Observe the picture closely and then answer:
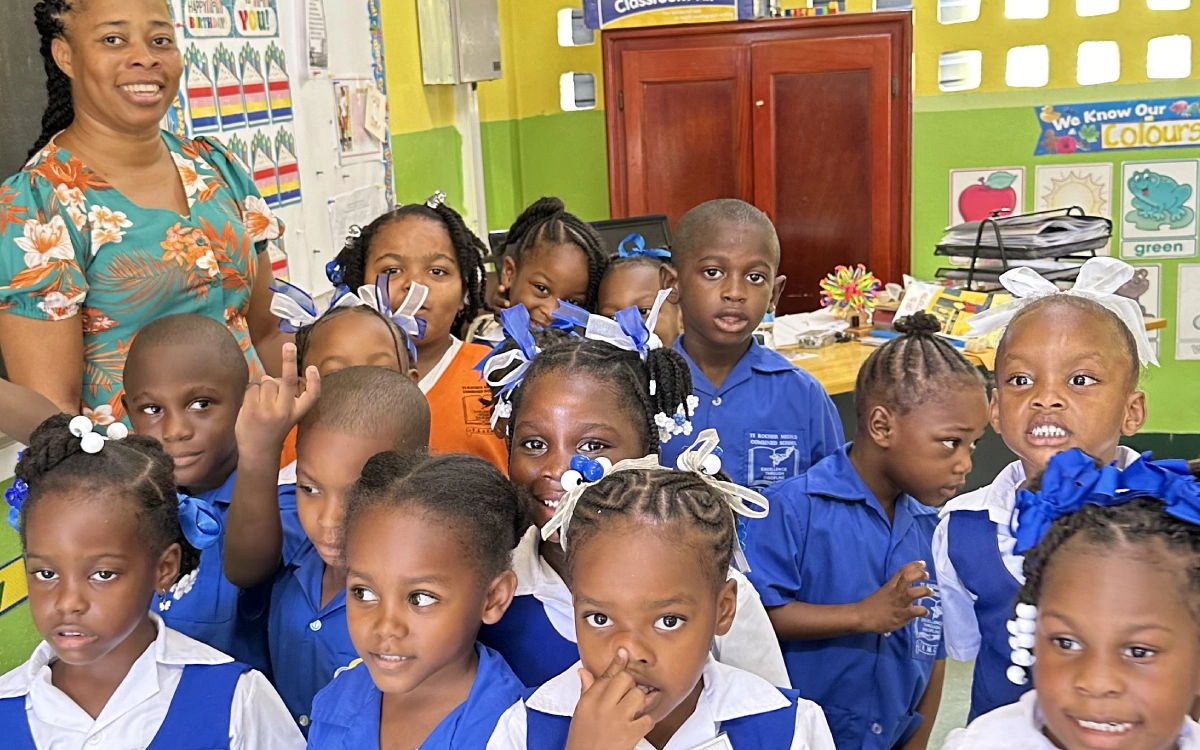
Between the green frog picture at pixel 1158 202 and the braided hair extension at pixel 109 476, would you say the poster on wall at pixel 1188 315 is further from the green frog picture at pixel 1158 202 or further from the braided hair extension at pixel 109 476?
the braided hair extension at pixel 109 476

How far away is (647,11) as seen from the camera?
4957 millimetres

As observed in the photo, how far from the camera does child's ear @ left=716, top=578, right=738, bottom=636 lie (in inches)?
55.1

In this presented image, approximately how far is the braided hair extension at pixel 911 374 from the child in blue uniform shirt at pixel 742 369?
225mm

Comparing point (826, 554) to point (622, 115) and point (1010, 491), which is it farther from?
point (622, 115)

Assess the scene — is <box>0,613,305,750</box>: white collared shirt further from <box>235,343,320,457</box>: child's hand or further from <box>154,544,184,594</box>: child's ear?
<box>235,343,320,457</box>: child's hand

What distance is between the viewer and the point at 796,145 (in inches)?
192

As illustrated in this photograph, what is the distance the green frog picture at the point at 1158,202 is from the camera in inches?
194

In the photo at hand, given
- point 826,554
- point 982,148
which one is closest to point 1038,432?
point 826,554

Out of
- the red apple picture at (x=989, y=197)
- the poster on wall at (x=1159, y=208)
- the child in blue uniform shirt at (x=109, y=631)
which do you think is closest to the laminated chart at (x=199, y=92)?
the child in blue uniform shirt at (x=109, y=631)

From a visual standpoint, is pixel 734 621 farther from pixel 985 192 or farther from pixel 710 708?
pixel 985 192

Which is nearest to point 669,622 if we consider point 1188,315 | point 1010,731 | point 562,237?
point 1010,731

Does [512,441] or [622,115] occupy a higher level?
[622,115]

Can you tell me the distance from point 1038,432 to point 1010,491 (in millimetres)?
110

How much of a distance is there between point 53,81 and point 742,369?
1.29 meters
